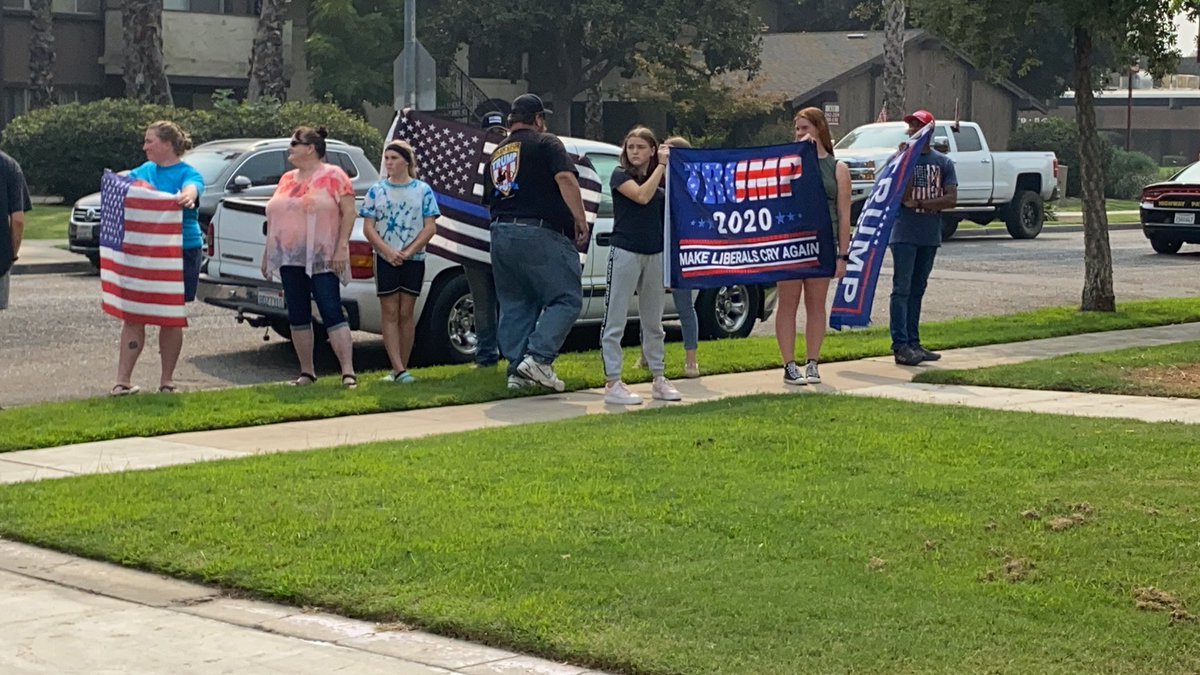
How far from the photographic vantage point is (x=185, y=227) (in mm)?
11805

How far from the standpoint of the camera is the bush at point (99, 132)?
1173 inches

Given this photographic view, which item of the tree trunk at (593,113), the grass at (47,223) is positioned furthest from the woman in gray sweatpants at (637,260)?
the tree trunk at (593,113)

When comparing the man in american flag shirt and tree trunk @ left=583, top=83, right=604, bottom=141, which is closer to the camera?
the man in american flag shirt

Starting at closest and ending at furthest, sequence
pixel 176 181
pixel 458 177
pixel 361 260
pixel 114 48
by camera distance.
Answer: pixel 176 181 < pixel 458 177 < pixel 361 260 < pixel 114 48

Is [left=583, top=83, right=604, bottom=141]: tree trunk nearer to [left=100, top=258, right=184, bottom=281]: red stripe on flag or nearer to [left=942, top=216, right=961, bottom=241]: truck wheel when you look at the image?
[left=942, top=216, right=961, bottom=241]: truck wheel

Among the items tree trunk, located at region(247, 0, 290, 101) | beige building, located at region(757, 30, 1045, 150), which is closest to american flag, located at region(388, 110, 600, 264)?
tree trunk, located at region(247, 0, 290, 101)

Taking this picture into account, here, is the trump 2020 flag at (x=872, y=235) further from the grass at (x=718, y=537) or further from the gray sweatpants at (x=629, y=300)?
the grass at (x=718, y=537)

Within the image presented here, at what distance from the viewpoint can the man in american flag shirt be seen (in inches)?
530

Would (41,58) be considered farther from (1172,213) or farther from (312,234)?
(312,234)

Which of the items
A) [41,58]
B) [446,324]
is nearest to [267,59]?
[41,58]

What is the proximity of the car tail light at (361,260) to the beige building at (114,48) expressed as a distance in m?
25.3

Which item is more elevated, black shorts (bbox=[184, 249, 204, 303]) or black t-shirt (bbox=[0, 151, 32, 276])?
black t-shirt (bbox=[0, 151, 32, 276])

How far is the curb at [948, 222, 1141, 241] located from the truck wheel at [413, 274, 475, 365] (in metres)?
20.1

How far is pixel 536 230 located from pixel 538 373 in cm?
99
